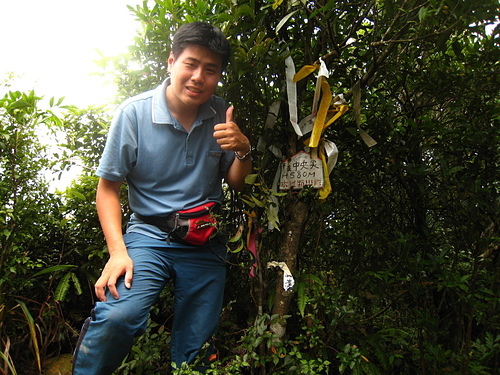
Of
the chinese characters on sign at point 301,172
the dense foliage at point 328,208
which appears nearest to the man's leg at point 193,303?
the dense foliage at point 328,208

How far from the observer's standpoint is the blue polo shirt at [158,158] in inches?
76.8

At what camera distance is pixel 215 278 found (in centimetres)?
210

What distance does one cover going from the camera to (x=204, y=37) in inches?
73.7

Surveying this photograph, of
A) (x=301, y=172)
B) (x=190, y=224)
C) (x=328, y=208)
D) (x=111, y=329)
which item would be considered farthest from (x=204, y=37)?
(x=111, y=329)

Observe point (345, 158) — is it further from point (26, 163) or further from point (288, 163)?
point (26, 163)

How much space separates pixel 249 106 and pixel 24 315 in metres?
1.93

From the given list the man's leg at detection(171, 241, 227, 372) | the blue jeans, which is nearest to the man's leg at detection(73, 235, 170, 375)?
the blue jeans

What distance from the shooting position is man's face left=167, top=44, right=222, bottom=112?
193cm

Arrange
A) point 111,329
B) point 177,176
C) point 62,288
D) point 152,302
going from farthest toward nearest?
point 62,288
point 177,176
point 152,302
point 111,329

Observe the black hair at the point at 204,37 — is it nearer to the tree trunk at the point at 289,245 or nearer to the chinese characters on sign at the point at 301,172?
the chinese characters on sign at the point at 301,172

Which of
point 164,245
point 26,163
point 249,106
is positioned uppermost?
point 249,106

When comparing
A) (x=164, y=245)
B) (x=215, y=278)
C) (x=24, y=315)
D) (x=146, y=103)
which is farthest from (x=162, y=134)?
(x=24, y=315)

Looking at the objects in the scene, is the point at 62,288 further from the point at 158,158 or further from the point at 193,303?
the point at 158,158

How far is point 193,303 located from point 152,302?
0.28 metres
